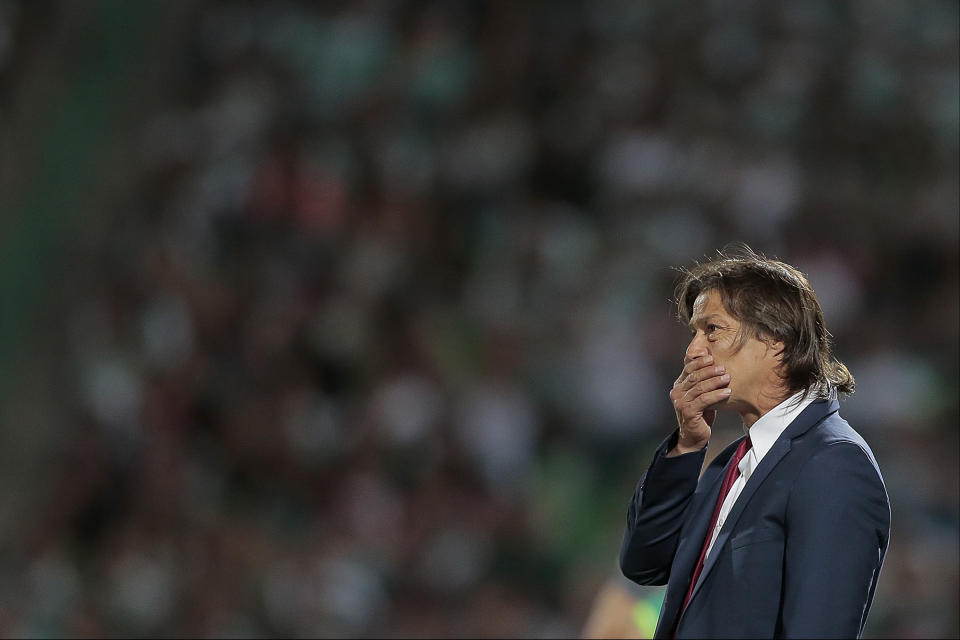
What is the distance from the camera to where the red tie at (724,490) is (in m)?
1.45

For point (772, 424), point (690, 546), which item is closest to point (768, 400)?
point (772, 424)

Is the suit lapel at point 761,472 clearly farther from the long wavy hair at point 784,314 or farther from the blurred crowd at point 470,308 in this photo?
the blurred crowd at point 470,308

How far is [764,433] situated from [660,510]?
7.1 inches

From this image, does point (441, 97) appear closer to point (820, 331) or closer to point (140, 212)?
point (140, 212)

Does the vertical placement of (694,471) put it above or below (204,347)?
above

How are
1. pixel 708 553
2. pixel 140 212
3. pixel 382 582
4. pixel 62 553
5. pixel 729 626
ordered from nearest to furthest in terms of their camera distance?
pixel 729 626 < pixel 708 553 < pixel 382 582 < pixel 62 553 < pixel 140 212

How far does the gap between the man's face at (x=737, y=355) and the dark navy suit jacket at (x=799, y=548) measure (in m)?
0.06

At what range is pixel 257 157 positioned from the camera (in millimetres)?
5445

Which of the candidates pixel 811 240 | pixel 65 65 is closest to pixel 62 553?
pixel 65 65

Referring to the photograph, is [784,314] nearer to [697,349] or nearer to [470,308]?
[697,349]

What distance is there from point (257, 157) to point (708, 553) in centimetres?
433

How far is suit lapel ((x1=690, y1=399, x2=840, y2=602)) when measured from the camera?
54.2 inches

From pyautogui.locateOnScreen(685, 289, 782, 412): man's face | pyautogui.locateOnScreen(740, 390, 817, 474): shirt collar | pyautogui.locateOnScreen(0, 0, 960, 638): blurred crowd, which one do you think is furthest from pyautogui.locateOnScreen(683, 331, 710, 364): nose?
pyautogui.locateOnScreen(0, 0, 960, 638): blurred crowd

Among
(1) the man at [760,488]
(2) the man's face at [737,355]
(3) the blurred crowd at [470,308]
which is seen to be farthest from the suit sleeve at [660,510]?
(3) the blurred crowd at [470,308]
